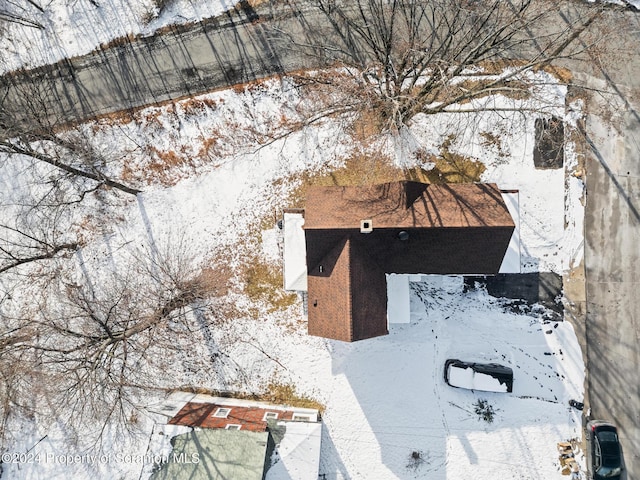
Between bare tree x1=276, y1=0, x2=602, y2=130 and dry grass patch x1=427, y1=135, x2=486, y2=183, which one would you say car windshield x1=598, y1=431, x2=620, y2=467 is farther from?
bare tree x1=276, y1=0, x2=602, y2=130

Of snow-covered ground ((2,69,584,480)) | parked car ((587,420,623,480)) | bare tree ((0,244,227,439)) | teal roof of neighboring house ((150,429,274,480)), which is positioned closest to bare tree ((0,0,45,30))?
snow-covered ground ((2,69,584,480))

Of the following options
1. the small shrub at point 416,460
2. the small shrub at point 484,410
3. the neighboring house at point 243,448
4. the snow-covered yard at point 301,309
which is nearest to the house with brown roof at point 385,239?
the snow-covered yard at point 301,309

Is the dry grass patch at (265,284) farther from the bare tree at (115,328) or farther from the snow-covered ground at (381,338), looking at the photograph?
the bare tree at (115,328)

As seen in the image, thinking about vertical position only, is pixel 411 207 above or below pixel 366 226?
above

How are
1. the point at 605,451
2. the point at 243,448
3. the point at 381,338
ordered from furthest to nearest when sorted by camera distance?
the point at 381,338 < the point at 605,451 < the point at 243,448

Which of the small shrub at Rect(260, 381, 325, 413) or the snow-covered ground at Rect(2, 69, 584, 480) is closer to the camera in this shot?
the snow-covered ground at Rect(2, 69, 584, 480)

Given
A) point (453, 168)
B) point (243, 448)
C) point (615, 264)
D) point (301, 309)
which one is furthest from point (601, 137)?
point (243, 448)

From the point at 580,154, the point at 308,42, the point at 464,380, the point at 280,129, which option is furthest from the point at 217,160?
the point at 580,154

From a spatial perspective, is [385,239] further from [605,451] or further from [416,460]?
[605,451]
